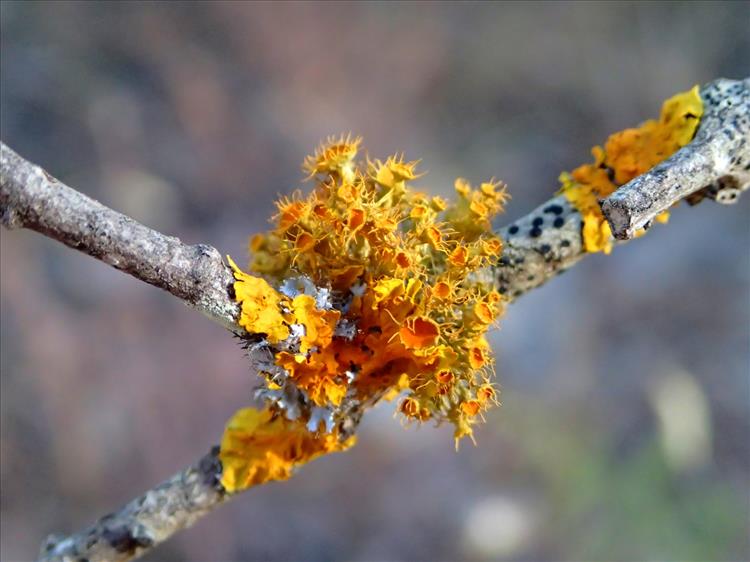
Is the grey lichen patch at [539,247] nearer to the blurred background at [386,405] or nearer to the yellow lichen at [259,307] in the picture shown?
the yellow lichen at [259,307]

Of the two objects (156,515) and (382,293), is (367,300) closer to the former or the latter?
(382,293)

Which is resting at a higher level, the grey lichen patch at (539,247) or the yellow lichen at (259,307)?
the grey lichen patch at (539,247)

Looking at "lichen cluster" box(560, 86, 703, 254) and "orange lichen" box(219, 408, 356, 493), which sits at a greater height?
"lichen cluster" box(560, 86, 703, 254)

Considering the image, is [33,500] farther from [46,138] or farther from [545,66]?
[545,66]

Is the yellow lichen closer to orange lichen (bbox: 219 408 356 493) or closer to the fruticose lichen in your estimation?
the fruticose lichen

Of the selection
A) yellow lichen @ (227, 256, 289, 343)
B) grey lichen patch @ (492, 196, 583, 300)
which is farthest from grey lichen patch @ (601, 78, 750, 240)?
yellow lichen @ (227, 256, 289, 343)

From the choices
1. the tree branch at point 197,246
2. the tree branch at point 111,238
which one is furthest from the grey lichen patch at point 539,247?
the tree branch at point 111,238

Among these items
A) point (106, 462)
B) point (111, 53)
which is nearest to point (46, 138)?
point (111, 53)
